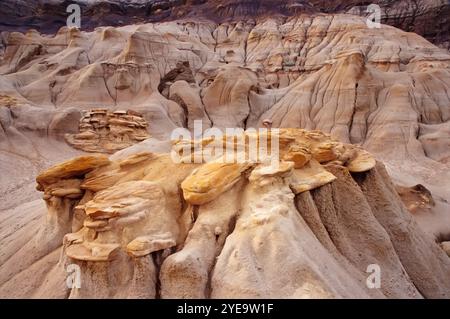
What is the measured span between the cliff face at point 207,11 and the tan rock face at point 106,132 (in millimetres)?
27643

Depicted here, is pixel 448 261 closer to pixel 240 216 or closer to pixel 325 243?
pixel 325 243

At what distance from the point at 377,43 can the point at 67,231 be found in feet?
95.2

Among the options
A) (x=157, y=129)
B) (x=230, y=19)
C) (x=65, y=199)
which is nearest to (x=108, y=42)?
(x=157, y=129)

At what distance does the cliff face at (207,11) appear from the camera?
113 feet

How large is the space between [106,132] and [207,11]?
30.7 m

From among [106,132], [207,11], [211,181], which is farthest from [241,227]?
[207,11]

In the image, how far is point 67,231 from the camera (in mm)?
4887

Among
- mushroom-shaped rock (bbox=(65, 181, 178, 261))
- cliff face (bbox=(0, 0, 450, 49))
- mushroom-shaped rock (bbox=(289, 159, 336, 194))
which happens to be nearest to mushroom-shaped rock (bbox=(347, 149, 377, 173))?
mushroom-shaped rock (bbox=(289, 159, 336, 194))

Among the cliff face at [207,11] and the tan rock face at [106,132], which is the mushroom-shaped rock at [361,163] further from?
the cliff face at [207,11]

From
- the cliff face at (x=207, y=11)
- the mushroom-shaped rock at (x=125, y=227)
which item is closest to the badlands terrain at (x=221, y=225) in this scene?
the mushroom-shaped rock at (x=125, y=227)

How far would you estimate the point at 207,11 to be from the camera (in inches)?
1606

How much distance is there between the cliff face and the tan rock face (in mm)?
27643

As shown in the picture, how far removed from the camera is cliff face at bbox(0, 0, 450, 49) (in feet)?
113
